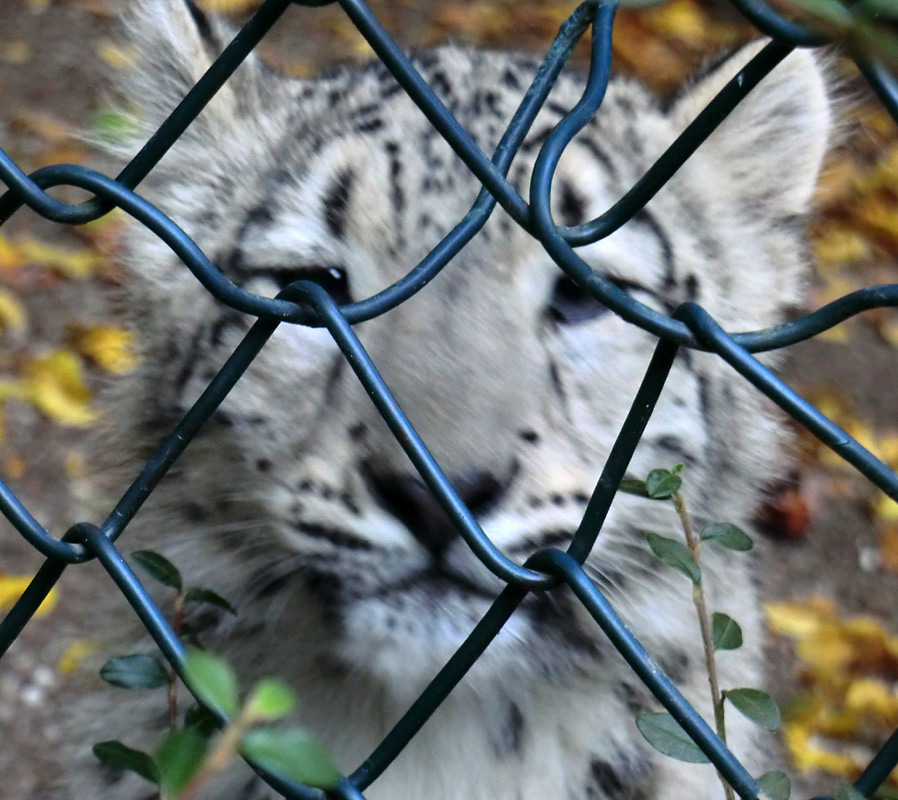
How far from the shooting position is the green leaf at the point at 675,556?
0.94m

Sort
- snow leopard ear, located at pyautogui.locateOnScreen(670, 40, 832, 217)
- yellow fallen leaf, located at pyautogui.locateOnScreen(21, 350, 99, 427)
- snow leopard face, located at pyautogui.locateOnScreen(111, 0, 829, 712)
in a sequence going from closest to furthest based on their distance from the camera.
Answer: snow leopard face, located at pyautogui.locateOnScreen(111, 0, 829, 712) < snow leopard ear, located at pyautogui.locateOnScreen(670, 40, 832, 217) < yellow fallen leaf, located at pyautogui.locateOnScreen(21, 350, 99, 427)

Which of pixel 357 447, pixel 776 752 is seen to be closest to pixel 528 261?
pixel 357 447

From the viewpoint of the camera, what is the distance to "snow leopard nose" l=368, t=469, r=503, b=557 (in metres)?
1.13

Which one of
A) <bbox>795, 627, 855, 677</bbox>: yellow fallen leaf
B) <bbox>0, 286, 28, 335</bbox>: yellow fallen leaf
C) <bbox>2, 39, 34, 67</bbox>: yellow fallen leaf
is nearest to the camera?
<bbox>795, 627, 855, 677</bbox>: yellow fallen leaf

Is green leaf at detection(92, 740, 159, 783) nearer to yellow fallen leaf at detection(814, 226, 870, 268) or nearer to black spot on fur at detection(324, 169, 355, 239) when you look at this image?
black spot on fur at detection(324, 169, 355, 239)

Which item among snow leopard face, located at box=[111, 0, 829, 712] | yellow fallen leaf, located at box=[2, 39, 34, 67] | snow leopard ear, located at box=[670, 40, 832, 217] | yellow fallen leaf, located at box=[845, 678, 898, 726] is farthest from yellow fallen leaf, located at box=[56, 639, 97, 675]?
yellow fallen leaf, located at box=[2, 39, 34, 67]

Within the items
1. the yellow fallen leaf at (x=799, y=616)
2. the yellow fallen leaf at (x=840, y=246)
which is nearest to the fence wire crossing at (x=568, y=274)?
the yellow fallen leaf at (x=799, y=616)

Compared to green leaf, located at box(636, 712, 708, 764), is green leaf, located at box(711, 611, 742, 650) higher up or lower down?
higher up

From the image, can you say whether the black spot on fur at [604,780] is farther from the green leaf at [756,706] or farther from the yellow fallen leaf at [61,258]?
the yellow fallen leaf at [61,258]

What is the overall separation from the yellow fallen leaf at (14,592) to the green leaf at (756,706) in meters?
2.39

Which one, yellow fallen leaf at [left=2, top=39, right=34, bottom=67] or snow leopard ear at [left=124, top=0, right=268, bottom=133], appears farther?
Answer: yellow fallen leaf at [left=2, top=39, right=34, bottom=67]

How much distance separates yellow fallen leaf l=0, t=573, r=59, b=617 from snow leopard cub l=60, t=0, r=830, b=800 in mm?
1162

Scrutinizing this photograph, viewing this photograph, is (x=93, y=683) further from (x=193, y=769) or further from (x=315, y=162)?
(x=193, y=769)

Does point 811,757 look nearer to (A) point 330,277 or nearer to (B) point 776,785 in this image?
(A) point 330,277
